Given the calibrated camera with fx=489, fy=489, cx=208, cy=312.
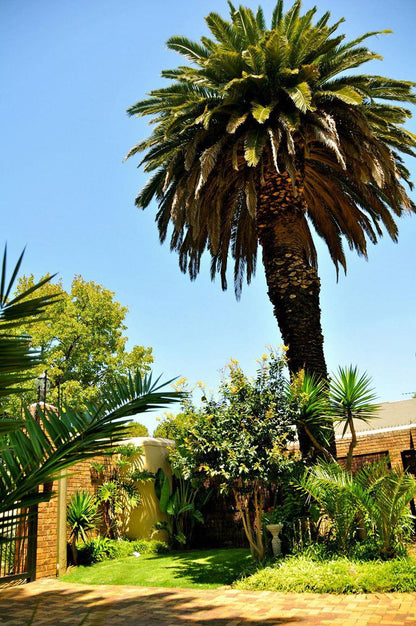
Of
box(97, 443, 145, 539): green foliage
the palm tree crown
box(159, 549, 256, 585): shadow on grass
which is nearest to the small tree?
box(97, 443, 145, 539): green foliage

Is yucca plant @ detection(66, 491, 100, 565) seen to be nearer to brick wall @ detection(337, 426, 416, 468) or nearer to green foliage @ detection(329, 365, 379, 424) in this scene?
green foliage @ detection(329, 365, 379, 424)

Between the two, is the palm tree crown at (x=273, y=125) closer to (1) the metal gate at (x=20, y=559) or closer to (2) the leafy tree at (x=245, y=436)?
(2) the leafy tree at (x=245, y=436)

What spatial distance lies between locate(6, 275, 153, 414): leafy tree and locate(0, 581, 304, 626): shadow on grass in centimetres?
1623

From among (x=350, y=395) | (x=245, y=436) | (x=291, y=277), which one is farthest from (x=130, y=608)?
(x=291, y=277)

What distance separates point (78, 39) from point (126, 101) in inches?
148

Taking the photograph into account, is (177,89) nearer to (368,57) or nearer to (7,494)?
(368,57)

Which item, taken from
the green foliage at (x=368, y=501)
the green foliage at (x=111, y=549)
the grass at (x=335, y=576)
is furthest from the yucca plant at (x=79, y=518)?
the green foliage at (x=368, y=501)

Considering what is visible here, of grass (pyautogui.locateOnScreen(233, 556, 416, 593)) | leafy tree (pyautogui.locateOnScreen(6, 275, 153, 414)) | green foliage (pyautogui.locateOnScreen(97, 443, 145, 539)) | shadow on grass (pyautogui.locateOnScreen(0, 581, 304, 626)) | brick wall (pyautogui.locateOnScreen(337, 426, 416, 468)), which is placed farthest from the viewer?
leafy tree (pyautogui.locateOnScreen(6, 275, 153, 414))

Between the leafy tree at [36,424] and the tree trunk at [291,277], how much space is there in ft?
25.1

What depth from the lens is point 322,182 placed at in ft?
42.4

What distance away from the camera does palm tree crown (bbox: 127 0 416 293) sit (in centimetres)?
1061

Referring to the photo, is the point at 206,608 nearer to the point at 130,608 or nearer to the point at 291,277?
the point at 130,608

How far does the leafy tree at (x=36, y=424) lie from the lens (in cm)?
227

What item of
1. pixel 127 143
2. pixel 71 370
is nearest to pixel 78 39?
pixel 127 143
